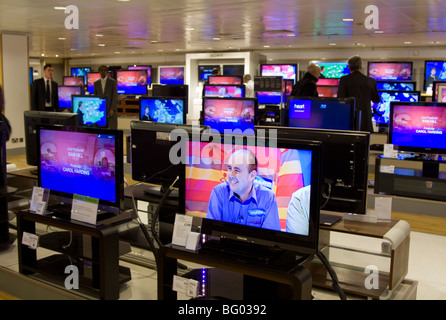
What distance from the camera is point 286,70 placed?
15500 mm

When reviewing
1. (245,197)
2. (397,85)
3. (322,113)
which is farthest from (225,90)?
(245,197)

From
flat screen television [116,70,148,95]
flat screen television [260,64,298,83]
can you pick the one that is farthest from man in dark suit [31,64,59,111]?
flat screen television [260,64,298,83]

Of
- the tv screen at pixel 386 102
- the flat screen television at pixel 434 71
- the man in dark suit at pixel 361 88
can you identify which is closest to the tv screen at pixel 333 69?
the flat screen television at pixel 434 71

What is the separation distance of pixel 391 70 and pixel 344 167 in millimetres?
12500

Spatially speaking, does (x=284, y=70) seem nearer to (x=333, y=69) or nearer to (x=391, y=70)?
(x=333, y=69)

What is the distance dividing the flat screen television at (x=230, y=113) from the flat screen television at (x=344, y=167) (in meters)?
3.22

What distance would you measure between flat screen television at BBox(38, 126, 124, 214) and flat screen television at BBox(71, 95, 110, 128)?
327 centimetres

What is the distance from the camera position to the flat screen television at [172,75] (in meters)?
18.0

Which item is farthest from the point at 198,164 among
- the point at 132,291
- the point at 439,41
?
the point at 439,41

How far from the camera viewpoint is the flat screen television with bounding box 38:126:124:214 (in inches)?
111

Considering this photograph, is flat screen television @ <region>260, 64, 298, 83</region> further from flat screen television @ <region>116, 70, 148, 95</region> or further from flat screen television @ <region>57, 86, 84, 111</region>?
flat screen television @ <region>57, 86, 84, 111</region>

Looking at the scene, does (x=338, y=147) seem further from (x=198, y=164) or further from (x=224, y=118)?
(x=224, y=118)

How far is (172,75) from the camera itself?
18.1 metres

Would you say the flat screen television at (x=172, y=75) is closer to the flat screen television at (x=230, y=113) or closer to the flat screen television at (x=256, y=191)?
the flat screen television at (x=230, y=113)
